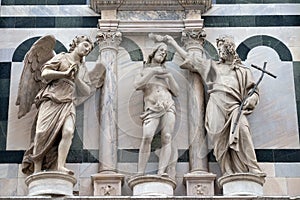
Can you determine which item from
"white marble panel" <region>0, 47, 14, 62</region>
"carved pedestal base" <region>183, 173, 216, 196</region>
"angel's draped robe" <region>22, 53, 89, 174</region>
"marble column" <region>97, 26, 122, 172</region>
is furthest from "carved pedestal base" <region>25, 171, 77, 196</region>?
"white marble panel" <region>0, 47, 14, 62</region>

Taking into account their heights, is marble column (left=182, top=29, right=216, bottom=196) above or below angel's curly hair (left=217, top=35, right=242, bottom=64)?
below

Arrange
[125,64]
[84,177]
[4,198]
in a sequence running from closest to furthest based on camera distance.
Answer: [4,198]
[84,177]
[125,64]

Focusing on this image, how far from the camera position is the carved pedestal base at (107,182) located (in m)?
9.95

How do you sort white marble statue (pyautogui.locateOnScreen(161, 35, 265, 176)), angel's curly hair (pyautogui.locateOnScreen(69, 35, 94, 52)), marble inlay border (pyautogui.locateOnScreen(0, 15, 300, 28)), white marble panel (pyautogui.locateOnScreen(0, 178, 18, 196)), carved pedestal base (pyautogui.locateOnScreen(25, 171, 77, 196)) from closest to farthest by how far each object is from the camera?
carved pedestal base (pyautogui.locateOnScreen(25, 171, 77, 196)) < white marble statue (pyautogui.locateOnScreen(161, 35, 265, 176)) < white marble panel (pyautogui.locateOnScreen(0, 178, 18, 196)) < angel's curly hair (pyautogui.locateOnScreen(69, 35, 94, 52)) < marble inlay border (pyautogui.locateOnScreen(0, 15, 300, 28))

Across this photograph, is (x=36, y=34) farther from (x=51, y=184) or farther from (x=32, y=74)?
(x=51, y=184)

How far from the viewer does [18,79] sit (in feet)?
35.3

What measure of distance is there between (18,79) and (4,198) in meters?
2.10

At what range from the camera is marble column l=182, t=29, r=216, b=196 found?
10.0m

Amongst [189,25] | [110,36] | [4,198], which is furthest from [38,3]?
[4,198]

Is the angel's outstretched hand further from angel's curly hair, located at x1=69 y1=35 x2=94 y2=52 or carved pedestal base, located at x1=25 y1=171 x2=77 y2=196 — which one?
carved pedestal base, located at x1=25 y1=171 x2=77 y2=196

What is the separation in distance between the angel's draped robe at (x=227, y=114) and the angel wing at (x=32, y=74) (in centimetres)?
177

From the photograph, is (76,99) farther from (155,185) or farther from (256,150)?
(256,150)

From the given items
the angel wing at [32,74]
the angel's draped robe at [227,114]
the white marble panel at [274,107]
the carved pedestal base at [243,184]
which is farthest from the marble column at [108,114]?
the white marble panel at [274,107]

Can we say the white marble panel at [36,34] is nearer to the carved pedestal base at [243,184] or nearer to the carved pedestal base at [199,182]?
the carved pedestal base at [199,182]
